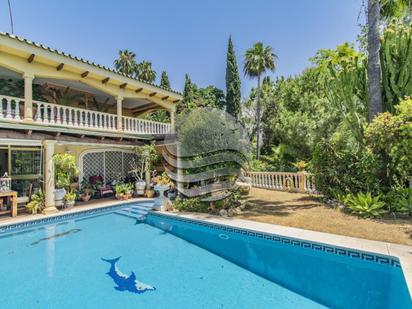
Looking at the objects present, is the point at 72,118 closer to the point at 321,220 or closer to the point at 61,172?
the point at 61,172

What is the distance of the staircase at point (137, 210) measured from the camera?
477 inches

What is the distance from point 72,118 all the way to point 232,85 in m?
21.7

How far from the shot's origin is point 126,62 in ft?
124

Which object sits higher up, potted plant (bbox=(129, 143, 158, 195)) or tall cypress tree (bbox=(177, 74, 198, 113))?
tall cypress tree (bbox=(177, 74, 198, 113))

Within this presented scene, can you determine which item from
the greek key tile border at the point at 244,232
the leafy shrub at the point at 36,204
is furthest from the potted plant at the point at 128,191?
the leafy shrub at the point at 36,204

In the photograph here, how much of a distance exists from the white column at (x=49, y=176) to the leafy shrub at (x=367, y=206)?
1269 cm

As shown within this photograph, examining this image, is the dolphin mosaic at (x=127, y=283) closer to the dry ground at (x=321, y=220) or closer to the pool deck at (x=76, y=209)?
the dry ground at (x=321, y=220)

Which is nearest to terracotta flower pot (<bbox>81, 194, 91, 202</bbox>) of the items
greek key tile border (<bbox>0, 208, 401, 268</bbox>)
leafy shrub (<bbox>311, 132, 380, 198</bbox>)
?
greek key tile border (<bbox>0, 208, 401, 268</bbox>)

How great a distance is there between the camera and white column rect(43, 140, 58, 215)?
11.5 metres

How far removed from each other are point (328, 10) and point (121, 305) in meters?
18.2

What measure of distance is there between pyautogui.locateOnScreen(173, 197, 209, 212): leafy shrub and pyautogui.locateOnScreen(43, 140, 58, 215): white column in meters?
5.66

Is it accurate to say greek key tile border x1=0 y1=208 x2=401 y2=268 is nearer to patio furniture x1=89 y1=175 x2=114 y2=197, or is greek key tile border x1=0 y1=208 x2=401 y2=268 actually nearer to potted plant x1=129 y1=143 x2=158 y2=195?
potted plant x1=129 y1=143 x2=158 y2=195

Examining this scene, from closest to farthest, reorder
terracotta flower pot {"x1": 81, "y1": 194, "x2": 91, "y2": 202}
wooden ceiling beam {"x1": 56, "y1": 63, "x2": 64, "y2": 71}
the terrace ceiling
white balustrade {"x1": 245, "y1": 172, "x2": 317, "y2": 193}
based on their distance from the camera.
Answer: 1. the terrace ceiling
2. wooden ceiling beam {"x1": 56, "y1": 63, "x2": 64, "y2": 71}
3. terracotta flower pot {"x1": 81, "y1": 194, "x2": 91, "y2": 202}
4. white balustrade {"x1": 245, "y1": 172, "x2": 317, "y2": 193}

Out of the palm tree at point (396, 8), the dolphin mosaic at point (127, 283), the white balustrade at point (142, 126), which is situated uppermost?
the palm tree at point (396, 8)
